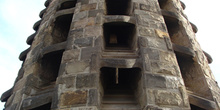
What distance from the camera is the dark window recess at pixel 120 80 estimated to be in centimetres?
376

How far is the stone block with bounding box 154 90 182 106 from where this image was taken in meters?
3.14

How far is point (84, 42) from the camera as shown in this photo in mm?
4145

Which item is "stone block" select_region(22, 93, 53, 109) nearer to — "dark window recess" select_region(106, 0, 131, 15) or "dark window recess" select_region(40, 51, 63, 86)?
"dark window recess" select_region(40, 51, 63, 86)

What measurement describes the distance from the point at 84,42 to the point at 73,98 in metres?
1.35

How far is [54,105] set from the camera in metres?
3.23

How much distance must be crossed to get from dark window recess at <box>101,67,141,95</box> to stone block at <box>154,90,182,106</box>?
0.56m

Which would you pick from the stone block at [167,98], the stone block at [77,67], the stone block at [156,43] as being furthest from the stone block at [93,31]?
the stone block at [167,98]

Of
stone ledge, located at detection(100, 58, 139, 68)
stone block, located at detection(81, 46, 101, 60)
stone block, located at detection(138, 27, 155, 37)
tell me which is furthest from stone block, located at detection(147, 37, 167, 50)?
stone block, located at detection(81, 46, 101, 60)

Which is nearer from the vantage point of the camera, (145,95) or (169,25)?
(145,95)

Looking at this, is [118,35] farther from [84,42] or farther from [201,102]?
[201,102]

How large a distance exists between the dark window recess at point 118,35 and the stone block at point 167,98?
5.21 ft

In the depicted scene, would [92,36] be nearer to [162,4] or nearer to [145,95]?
[145,95]

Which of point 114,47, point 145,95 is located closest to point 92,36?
point 114,47

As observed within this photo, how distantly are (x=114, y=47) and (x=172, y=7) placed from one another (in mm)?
2984
